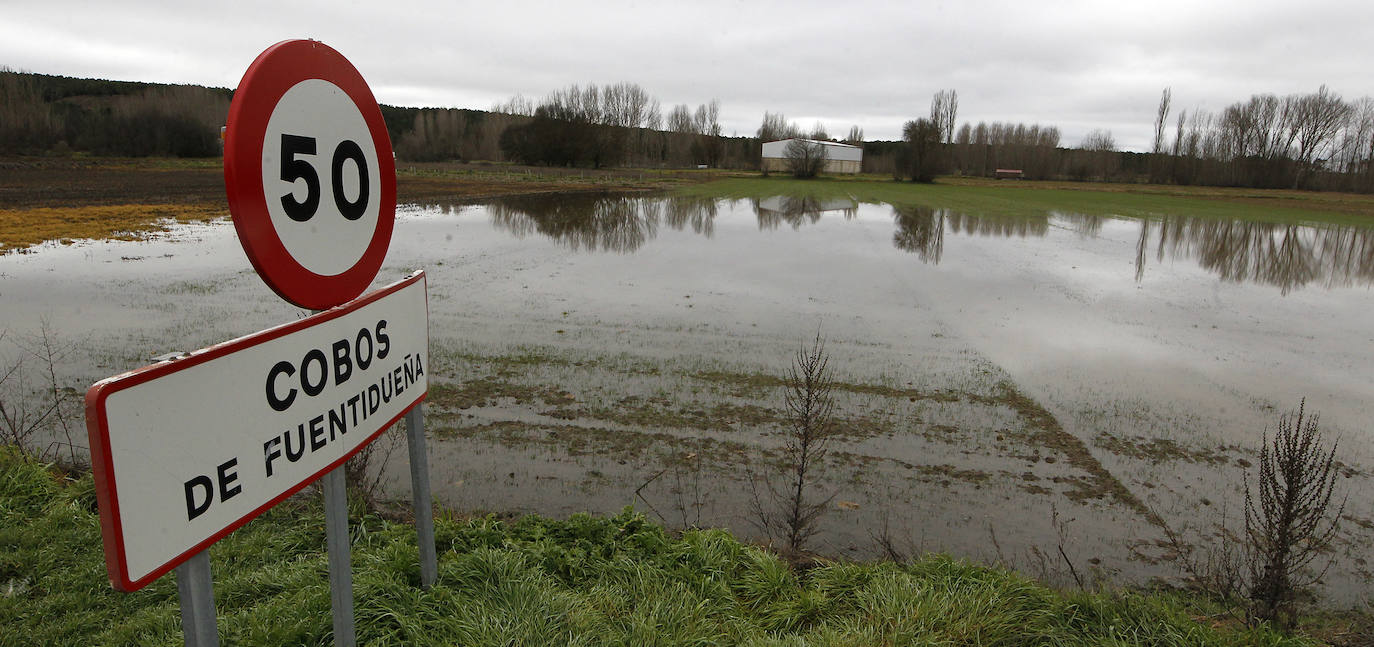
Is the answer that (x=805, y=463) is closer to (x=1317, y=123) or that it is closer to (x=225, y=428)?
(x=225, y=428)

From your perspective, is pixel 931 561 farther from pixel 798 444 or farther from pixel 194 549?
pixel 194 549

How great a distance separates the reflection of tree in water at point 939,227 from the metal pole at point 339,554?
21.8m

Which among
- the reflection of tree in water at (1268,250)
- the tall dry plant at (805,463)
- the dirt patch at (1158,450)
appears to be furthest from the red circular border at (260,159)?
the reflection of tree in water at (1268,250)

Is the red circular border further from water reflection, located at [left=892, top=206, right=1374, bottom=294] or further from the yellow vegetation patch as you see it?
the yellow vegetation patch

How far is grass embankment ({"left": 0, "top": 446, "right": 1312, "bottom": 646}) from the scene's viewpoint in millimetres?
3336

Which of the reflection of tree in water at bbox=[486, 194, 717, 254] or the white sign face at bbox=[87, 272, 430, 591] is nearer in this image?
the white sign face at bbox=[87, 272, 430, 591]

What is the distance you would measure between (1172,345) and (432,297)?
1375 cm

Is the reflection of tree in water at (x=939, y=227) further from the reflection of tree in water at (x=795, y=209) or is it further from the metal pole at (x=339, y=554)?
the metal pole at (x=339, y=554)

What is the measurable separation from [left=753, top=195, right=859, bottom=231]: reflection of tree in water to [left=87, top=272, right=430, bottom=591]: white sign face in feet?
94.7

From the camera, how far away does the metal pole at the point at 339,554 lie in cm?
239

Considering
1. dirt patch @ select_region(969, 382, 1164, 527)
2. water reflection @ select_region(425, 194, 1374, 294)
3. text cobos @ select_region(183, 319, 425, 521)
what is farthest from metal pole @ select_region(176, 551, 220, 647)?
water reflection @ select_region(425, 194, 1374, 294)

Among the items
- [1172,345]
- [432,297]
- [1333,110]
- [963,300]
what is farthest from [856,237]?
[1333,110]

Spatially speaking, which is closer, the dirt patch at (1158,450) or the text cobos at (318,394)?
the text cobos at (318,394)

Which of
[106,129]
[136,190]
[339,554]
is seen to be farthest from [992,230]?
[106,129]
